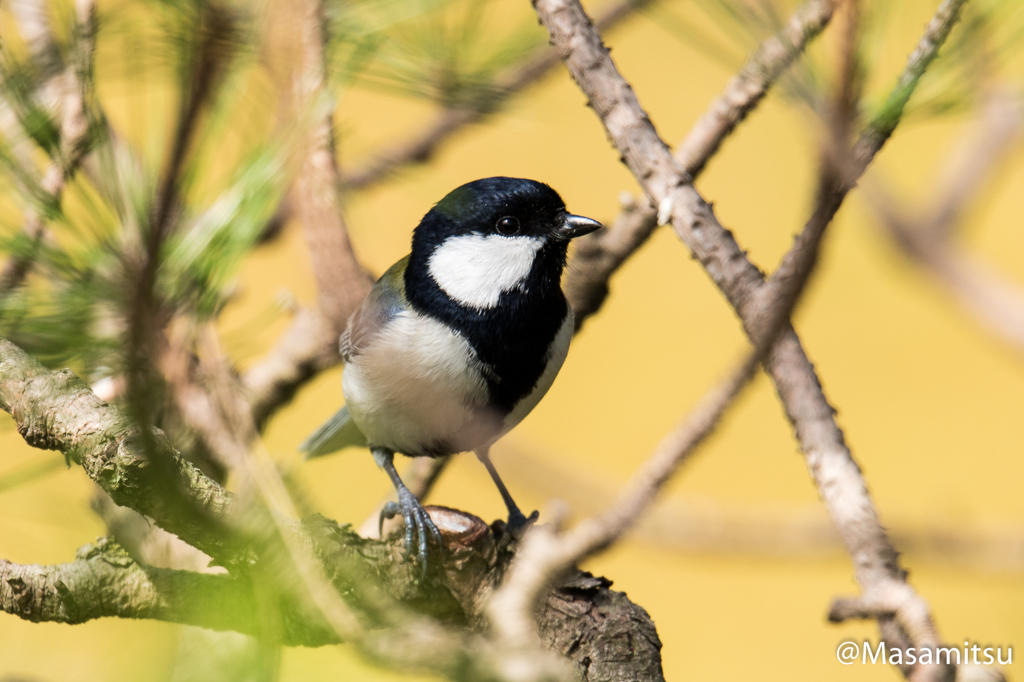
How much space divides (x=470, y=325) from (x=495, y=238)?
0.17m

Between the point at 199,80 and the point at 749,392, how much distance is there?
1.08 feet

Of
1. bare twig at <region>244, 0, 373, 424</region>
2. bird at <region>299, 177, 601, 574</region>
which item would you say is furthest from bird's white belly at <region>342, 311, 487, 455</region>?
bare twig at <region>244, 0, 373, 424</region>

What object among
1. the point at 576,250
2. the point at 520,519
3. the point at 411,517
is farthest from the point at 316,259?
the point at 520,519

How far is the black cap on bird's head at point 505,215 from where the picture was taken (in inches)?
54.6

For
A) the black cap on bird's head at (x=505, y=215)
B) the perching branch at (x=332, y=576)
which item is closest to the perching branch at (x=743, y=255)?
the perching branch at (x=332, y=576)

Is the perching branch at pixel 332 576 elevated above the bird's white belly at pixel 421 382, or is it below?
below

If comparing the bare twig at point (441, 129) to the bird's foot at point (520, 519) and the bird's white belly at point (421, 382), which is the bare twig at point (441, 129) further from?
the bird's foot at point (520, 519)

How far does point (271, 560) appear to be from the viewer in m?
0.67

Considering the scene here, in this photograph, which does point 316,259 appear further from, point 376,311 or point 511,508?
point 511,508

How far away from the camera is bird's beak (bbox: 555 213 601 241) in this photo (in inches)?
54.8

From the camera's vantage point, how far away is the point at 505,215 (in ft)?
4.59

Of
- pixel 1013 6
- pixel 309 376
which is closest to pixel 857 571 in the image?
pixel 1013 6

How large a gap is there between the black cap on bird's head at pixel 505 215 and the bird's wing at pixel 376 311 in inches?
3.9

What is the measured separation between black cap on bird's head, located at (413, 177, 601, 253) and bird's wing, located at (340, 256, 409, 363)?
10cm
